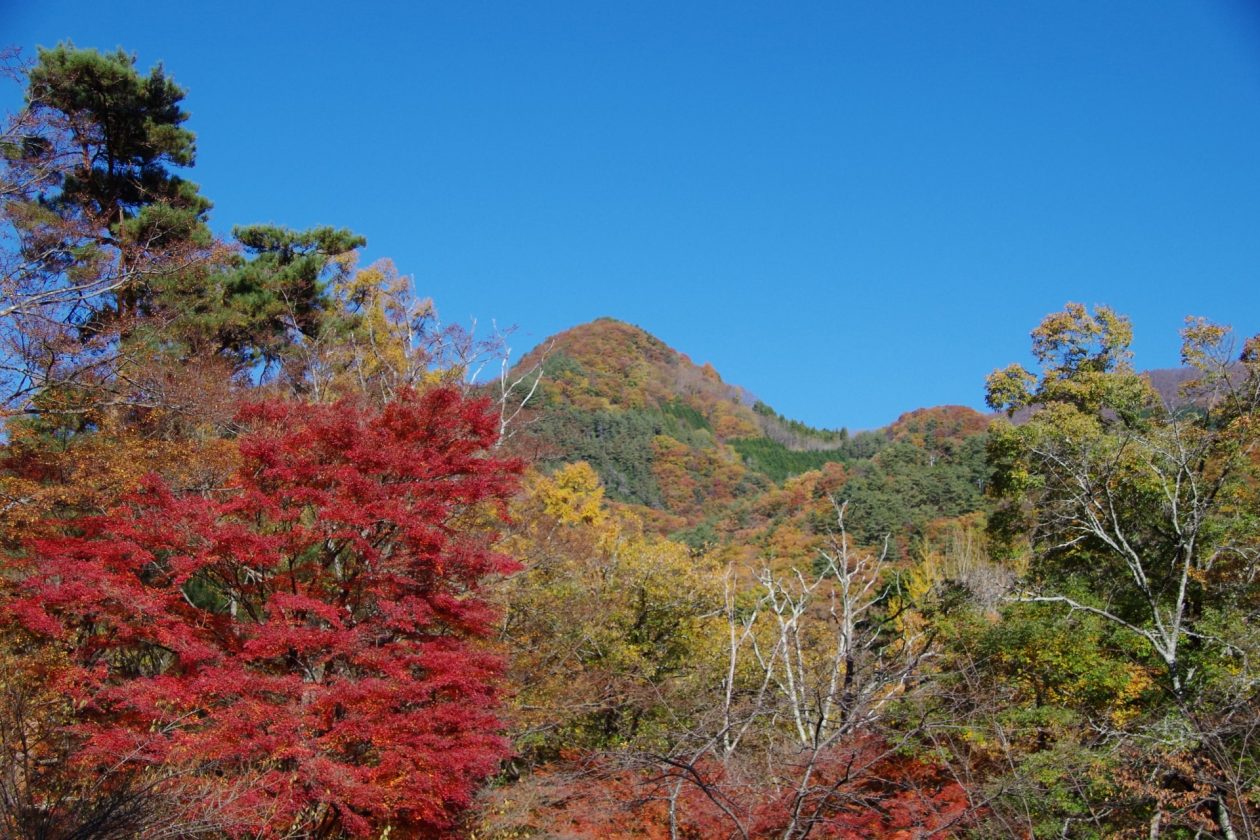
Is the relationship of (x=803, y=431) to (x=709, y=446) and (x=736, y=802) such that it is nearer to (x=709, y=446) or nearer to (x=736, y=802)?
(x=709, y=446)

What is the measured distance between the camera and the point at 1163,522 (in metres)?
12.2

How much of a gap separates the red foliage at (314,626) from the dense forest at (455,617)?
49 mm

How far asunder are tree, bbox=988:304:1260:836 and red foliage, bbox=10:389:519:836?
635cm

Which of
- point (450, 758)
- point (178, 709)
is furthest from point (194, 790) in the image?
point (450, 758)

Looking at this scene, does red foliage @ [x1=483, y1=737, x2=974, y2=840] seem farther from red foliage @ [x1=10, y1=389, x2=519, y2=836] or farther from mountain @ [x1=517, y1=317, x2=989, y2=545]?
mountain @ [x1=517, y1=317, x2=989, y2=545]

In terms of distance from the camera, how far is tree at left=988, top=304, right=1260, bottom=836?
8109 mm

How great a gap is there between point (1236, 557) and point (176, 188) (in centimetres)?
1865

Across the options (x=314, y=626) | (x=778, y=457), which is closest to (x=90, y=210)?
(x=314, y=626)

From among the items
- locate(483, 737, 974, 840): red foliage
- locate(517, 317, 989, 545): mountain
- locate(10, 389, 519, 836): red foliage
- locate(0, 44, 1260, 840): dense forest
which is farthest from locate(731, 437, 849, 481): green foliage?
locate(10, 389, 519, 836): red foliage

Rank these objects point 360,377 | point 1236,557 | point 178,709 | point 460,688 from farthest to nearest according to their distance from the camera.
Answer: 1. point 360,377
2. point 1236,557
3. point 460,688
4. point 178,709

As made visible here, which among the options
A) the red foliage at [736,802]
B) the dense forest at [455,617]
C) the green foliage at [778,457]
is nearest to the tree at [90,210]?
the dense forest at [455,617]

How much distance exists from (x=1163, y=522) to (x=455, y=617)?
9.87m

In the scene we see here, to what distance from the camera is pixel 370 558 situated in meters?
8.90

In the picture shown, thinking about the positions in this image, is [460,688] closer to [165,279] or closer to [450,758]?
[450,758]
